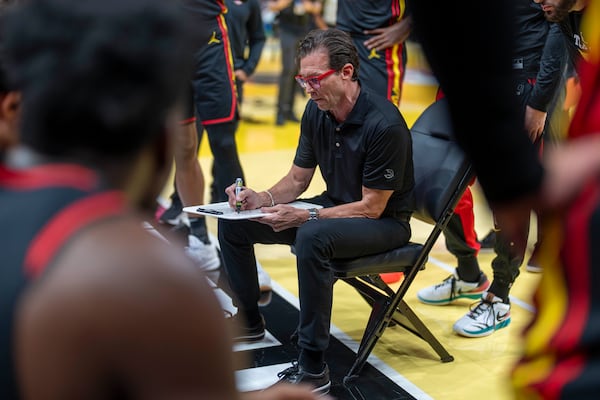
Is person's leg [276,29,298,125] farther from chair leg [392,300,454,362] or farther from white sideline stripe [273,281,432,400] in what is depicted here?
chair leg [392,300,454,362]

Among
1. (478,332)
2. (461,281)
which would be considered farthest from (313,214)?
(461,281)

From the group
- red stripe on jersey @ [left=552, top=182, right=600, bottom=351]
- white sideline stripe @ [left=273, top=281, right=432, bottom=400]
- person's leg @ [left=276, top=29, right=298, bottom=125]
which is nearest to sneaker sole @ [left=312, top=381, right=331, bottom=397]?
white sideline stripe @ [left=273, top=281, right=432, bottom=400]

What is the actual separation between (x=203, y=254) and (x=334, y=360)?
4.78 feet

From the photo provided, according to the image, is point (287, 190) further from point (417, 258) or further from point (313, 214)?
point (417, 258)

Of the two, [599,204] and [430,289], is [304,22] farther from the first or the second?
[599,204]

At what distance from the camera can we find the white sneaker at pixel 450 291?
493 cm

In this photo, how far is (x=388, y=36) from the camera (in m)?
5.56

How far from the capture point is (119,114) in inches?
45.8

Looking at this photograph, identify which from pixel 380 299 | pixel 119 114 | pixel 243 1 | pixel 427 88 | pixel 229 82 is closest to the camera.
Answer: pixel 119 114

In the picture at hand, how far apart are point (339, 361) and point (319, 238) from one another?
0.72 meters

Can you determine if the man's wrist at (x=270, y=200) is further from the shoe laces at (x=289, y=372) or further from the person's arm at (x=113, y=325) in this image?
the person's arm at (x=113, y=325)

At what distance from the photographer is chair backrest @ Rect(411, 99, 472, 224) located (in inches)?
160

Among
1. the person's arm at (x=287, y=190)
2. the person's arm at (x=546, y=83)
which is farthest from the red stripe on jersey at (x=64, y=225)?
the person's arm at (x=546, y=83)

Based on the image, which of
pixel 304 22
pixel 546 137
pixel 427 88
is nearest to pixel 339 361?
pixel 546 137
